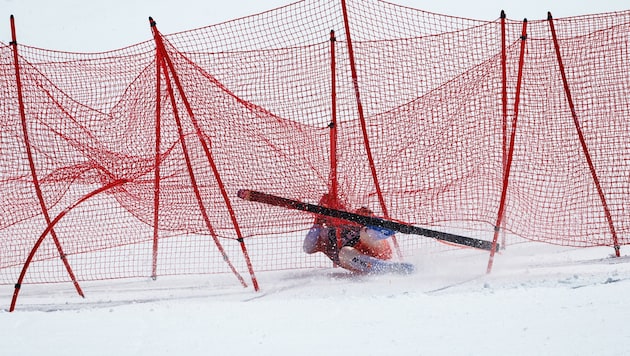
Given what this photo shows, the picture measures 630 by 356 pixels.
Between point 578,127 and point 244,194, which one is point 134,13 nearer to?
point 244,194

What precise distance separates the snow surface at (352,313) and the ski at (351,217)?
36 centimetres

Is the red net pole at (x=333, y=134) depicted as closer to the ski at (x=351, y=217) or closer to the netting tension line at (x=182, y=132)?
the ski at (x=351, y=217)

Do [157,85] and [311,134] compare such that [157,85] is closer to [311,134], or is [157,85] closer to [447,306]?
[311,134]

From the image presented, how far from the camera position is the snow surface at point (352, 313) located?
17.0ft

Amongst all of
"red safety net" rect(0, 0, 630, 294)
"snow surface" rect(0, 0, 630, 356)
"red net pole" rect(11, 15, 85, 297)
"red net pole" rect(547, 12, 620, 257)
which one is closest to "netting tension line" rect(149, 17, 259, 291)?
"red safety net" rect(0, 0, 630, 294)

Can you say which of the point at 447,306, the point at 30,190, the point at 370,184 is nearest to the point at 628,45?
the point at 370,184

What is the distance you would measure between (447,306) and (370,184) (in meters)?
1.77

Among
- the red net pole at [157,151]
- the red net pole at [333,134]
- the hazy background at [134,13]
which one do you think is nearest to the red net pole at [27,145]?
the red net pole at [157,151]

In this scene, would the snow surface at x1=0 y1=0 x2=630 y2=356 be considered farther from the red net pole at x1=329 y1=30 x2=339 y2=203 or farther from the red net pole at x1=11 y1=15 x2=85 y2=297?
the red net pole at x1=329 y1=30 x2=339 y2=203

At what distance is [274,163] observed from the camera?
278 inches

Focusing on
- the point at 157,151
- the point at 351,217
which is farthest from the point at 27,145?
the point at 351,217

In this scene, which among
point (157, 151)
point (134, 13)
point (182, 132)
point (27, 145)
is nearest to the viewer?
point (182, 132)

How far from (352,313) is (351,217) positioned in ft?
4.14

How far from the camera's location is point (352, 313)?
231 inches
